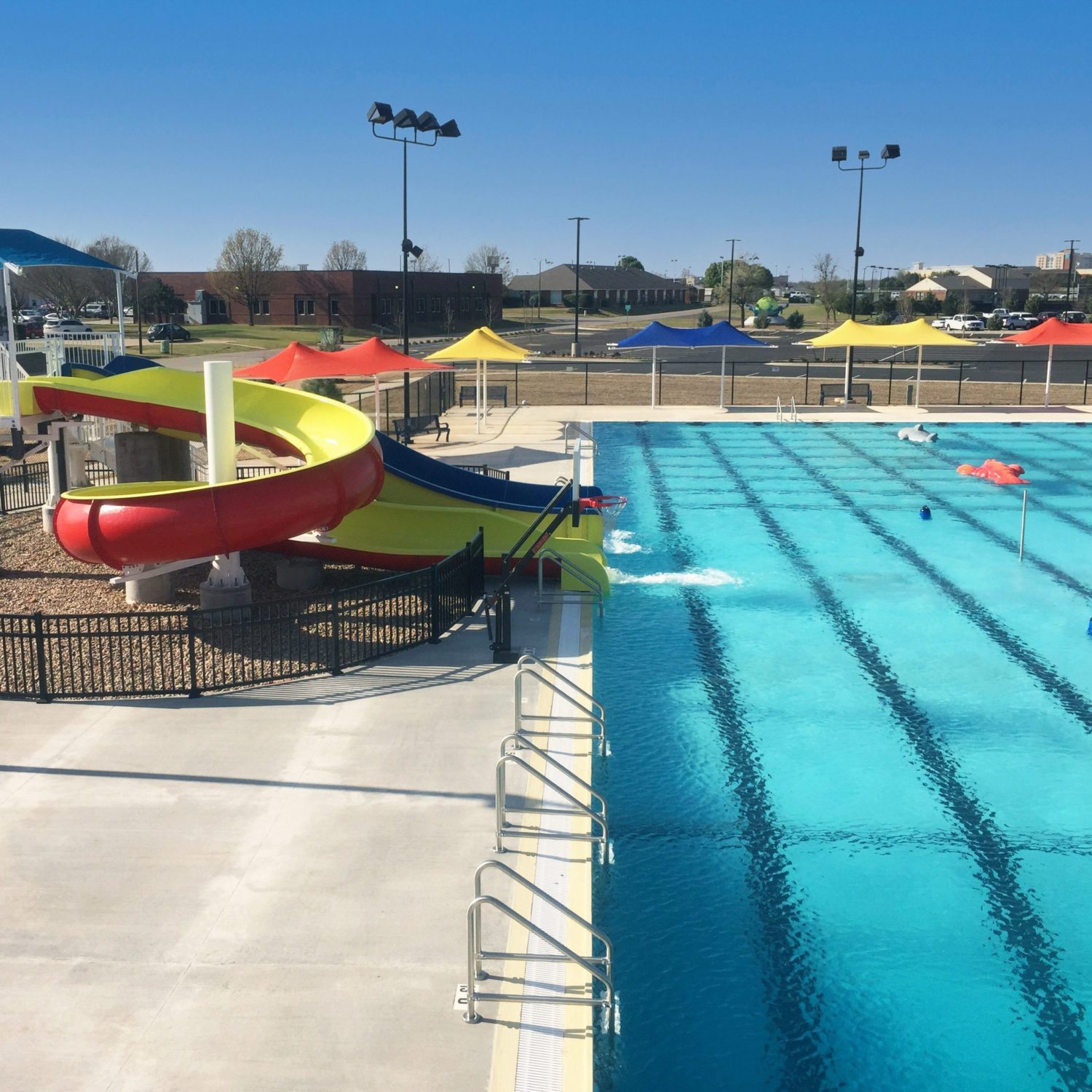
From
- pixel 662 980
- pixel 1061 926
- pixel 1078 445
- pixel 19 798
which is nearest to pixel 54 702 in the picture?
pixel 19 798

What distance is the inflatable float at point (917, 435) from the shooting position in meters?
31.4

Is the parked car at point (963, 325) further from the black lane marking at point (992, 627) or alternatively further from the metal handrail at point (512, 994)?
the metal handrail at point (512, 994)

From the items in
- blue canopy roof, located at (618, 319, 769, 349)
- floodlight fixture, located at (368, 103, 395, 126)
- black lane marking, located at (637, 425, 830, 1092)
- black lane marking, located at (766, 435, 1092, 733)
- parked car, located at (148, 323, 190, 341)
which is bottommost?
black lane marking, located at (637, 425, 830, 1092)

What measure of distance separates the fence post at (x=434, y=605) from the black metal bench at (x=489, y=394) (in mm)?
25570

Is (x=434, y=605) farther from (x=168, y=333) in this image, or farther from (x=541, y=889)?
(x=168, y=333)

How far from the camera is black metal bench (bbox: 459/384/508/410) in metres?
40.6

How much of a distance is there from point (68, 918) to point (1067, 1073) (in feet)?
20.3

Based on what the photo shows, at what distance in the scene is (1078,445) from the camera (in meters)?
30.7

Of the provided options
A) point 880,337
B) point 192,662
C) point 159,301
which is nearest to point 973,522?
point 192,662

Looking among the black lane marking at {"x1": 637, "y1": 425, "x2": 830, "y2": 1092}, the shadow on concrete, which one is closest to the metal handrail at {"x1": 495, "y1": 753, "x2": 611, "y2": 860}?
the shadow on concrete

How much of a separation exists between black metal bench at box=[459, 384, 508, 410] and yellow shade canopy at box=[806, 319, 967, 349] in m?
10.6

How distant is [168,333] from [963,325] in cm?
6049

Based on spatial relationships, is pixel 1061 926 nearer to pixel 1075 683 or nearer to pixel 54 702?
pixel 1075 683

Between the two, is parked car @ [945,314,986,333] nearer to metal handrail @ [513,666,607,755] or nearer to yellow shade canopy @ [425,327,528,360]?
yellow shade canopy @ [425,327,528,360]
